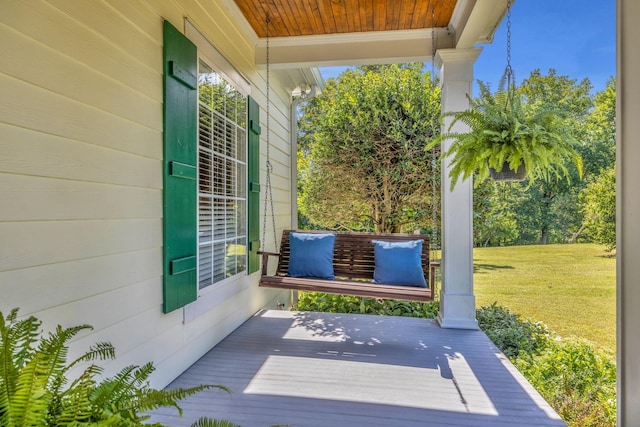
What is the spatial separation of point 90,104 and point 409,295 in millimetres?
2440

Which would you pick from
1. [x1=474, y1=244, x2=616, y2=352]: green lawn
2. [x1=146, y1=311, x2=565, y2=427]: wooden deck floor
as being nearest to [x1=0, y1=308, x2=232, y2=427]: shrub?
[x1=146, y1=311, x2=565, y2=427]: wooden deck floor

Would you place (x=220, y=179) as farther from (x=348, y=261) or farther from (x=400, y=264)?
(x=400, y=264)

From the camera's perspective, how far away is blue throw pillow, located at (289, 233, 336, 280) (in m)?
3.62

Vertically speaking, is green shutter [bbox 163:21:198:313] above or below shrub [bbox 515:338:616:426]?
above

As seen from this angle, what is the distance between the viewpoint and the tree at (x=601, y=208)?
376cm

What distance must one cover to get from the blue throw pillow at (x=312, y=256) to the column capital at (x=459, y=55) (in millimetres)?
2052

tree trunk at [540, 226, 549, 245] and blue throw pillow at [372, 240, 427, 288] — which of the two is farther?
tree trunk at [540, 226, 549, 245]

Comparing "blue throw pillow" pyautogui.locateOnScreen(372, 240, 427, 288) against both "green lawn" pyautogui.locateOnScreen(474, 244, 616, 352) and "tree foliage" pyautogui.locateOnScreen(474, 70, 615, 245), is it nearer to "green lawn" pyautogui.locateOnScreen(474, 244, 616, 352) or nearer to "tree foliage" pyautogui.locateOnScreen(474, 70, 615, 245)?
"tree foliage" pyautogui.locateOnScreen(474, 70, 615, 245)

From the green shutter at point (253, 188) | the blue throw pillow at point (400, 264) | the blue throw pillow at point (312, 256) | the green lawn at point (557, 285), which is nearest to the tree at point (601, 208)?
the green lawn at point (557, 285)

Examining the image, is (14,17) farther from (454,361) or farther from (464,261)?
(464,261)

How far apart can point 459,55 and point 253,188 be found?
95.0 inches

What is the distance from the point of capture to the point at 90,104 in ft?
5.49

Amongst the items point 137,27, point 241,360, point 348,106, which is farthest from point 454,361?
point 348,106

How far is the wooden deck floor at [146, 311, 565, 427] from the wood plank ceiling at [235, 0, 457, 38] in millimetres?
2934
